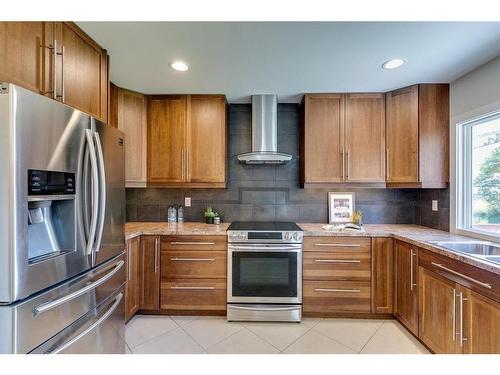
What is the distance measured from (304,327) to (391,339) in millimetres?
719

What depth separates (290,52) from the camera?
5.72 feet

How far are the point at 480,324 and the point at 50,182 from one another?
92.9 inches

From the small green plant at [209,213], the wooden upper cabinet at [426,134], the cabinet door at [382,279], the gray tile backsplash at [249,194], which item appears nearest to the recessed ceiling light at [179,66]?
the gray tile backsplash at [249,194]

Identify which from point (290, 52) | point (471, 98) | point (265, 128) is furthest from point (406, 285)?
point (290, 52)

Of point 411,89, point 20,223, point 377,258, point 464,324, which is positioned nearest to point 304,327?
point 377,258

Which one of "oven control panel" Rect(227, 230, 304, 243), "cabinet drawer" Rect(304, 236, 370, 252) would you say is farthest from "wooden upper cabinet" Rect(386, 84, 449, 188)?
"oven control panel" Rect(227, 230, 304, 243)

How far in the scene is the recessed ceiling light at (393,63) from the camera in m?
1.86

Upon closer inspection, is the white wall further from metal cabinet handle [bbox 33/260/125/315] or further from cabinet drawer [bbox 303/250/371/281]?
metal cabinet handle [bbox 33/260/125/315]

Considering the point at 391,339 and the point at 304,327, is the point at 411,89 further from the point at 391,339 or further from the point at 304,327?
the point at 304,327

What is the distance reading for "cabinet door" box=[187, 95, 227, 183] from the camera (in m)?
2.61

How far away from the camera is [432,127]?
92.2 inches

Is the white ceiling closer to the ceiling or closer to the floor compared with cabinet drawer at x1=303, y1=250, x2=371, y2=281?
closer to the ceiling

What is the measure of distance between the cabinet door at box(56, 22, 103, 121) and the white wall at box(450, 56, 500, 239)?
9.75ft
